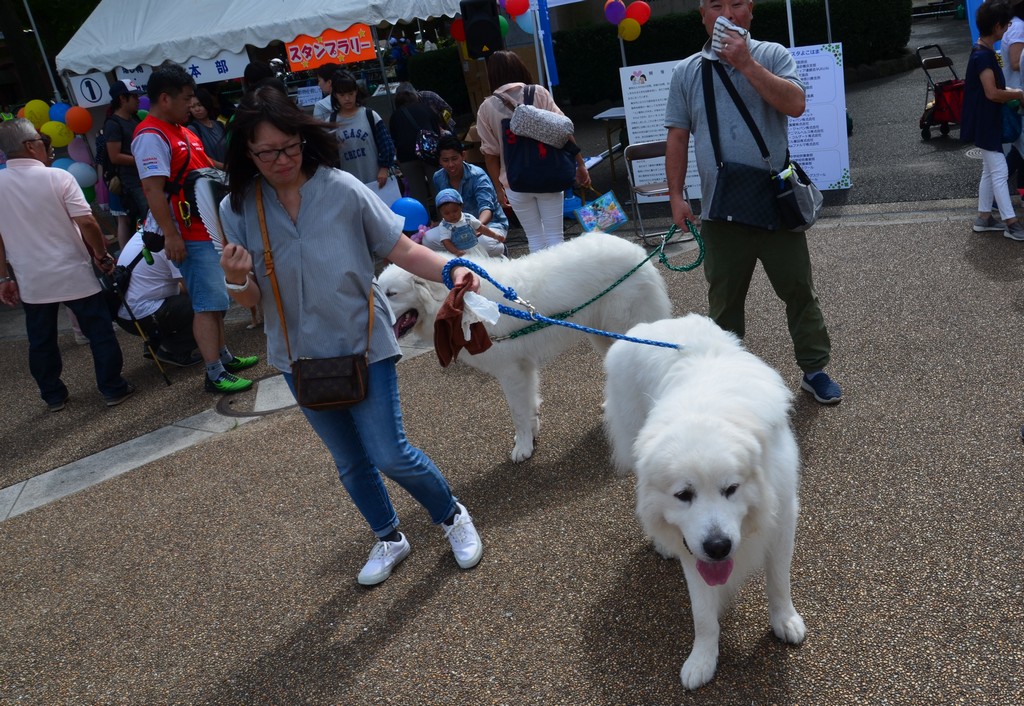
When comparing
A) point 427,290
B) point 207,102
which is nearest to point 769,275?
point 427,290

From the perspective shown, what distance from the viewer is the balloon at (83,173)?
37.6ft

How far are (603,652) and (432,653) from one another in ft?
2.34

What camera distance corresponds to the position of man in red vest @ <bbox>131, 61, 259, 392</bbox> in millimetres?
5438

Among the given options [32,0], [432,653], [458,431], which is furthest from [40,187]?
[32,0]

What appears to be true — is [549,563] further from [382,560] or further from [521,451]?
[521,451]

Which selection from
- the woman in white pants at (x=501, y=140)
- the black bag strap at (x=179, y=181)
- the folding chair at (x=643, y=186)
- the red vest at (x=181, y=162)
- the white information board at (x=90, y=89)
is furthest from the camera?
the white information board at (x=90, y=89)

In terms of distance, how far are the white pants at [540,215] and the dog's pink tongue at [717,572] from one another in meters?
4.62

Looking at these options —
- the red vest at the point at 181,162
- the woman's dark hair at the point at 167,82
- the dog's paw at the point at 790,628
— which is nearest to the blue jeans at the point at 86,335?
the red vest at the point at 181,162

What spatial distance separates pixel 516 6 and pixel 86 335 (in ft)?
20.2

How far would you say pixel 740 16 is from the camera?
3812mm

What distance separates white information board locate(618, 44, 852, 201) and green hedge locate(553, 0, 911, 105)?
890 centimetres

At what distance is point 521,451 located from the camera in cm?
451

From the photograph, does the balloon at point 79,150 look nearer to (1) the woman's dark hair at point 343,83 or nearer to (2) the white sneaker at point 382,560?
(1) the woman's dark hair at point 343,83

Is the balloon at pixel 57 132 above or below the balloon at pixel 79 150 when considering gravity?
above
